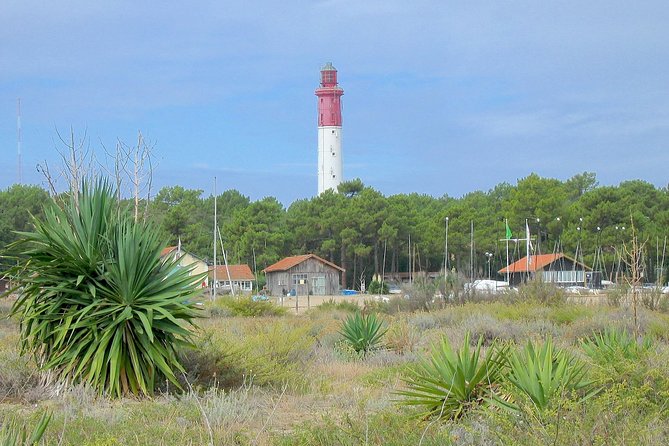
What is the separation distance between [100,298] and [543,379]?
19.5 feet

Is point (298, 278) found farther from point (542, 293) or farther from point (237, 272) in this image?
point (542, 293)

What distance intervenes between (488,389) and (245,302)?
24.4 m

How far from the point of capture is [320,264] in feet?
237

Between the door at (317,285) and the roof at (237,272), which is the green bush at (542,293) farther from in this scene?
the roof at (237,272)

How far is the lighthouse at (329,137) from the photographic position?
311ft

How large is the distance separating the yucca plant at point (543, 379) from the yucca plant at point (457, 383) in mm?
396

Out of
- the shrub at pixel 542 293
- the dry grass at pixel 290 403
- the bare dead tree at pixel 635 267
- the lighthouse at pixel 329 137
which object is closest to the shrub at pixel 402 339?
the dry grass at pixel 290 403

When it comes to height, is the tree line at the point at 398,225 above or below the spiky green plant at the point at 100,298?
above

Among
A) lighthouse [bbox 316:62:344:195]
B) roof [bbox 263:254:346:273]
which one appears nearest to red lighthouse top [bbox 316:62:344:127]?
lighthouse [bbox 316:62:344:195]

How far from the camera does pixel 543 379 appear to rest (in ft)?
29.9

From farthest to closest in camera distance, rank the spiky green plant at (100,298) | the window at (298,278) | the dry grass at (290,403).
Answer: the window at (298,278), the spiky green plant at (100,298), the dry grass at (290,403)

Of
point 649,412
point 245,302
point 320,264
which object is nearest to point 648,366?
point 649,412

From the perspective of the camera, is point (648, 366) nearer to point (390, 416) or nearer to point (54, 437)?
point (390, 416)

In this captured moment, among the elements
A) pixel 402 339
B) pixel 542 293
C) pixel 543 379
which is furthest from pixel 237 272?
pixel 543 379
